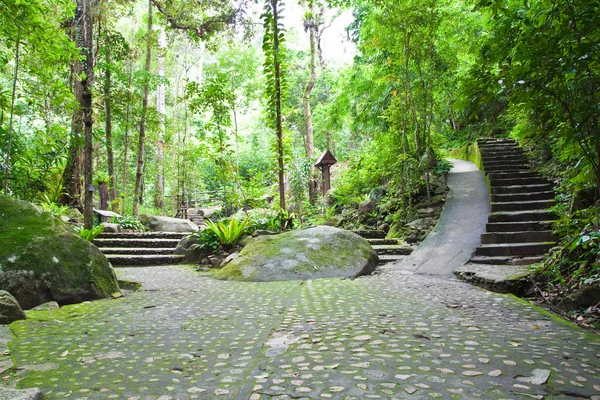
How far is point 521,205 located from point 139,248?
848cm

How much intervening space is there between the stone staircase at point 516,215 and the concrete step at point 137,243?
7119mm

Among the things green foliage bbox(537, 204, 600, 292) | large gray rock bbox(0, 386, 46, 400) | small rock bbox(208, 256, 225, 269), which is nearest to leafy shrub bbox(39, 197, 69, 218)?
small rock bbox(208, 256, 225, 269)

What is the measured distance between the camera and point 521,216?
258 inches

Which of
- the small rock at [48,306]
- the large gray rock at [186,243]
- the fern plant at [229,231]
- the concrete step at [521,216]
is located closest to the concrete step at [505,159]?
the concrete step at [521,216]

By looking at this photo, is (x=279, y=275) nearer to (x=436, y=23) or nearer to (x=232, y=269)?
Answer: (x=232, y=269)

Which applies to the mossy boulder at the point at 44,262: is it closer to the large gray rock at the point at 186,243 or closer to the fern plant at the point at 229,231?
the fern plant at the point at 229,231

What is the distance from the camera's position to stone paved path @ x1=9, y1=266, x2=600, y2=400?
165cm

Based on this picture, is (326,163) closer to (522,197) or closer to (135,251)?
(522,197)

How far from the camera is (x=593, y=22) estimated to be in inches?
88.8

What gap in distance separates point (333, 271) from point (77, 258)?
3316 millimetres

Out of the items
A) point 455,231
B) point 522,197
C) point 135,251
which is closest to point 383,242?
point 455,231

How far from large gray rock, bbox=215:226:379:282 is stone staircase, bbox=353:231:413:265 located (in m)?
0.47

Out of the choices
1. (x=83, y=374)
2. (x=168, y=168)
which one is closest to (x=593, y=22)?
(x=83, y=374)

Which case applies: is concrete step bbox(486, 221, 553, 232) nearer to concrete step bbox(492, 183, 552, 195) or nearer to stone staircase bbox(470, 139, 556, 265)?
stone staircase bbox(470, 139, 556, 265)
